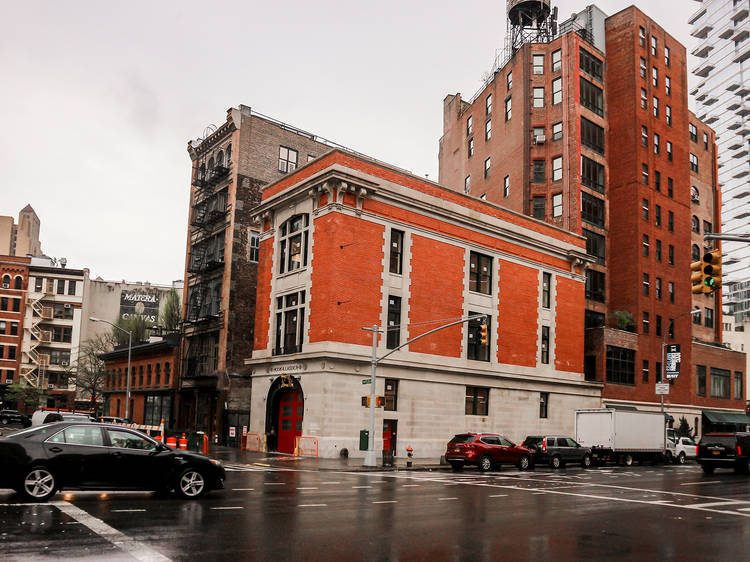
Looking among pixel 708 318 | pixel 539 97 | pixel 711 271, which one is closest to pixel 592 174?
pixel 539 97

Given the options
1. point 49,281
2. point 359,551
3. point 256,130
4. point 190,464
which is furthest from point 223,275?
point 49,281

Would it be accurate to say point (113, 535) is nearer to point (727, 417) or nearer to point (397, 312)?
point (397, 312)

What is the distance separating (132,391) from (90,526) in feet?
173

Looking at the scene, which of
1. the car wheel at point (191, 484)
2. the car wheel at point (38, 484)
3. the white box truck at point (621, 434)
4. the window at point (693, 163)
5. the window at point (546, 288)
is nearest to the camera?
the car wheel at point (38, 484)

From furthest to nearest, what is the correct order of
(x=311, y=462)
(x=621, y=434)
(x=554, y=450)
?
1. (x=621, y=434)
2. (x=554, y=450)
3. (x=311, y=462)

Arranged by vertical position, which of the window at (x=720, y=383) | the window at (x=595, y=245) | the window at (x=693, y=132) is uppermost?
the window at (x=693, y=132)

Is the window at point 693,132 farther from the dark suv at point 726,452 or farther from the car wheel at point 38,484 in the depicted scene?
the car wheel at point 38,484

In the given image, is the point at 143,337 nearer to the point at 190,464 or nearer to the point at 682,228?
the point at 682,228

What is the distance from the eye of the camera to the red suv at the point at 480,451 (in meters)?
29.9

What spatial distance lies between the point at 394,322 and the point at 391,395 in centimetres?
401

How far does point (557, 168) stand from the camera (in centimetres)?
5378

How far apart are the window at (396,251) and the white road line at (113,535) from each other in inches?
1033

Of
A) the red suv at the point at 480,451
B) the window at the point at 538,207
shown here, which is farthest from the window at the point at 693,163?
the red suv at the point at 480,451

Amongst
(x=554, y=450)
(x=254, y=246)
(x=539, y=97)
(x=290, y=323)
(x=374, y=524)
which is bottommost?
(x=554, y=450)
